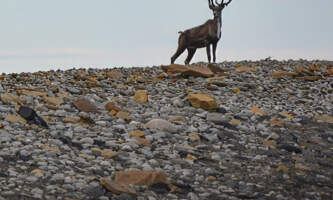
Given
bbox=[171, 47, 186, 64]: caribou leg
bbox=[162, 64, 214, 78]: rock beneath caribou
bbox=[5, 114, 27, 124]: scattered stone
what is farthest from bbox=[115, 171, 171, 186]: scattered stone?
bbox=[171, 47, 186, 64]: caribou leg

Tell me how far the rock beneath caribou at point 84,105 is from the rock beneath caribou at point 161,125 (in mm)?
1299

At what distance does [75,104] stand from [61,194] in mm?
4118

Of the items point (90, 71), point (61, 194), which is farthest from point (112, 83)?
point (61, 194)

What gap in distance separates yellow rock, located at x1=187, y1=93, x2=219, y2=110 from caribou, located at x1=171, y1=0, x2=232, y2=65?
24.2ft

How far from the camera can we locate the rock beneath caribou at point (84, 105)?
8.97 metres

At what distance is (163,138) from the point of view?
25.6 ft

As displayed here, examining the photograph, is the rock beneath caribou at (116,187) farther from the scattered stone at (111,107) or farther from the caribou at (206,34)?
the caribou at (206,34)

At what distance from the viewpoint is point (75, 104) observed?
29.9ft

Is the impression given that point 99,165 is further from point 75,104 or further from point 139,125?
point 75,104

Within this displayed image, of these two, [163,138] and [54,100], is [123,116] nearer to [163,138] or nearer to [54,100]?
[163,138]

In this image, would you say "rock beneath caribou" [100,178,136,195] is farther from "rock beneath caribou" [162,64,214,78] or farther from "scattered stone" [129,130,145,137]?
"rock beneath caribou" [162,64,214,78]

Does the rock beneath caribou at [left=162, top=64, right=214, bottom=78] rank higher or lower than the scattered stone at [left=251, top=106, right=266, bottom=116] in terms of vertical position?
higher

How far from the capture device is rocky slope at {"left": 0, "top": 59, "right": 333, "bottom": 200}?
5.77 meters

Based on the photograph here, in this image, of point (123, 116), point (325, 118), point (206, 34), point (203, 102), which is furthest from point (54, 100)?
point (206, 34)
